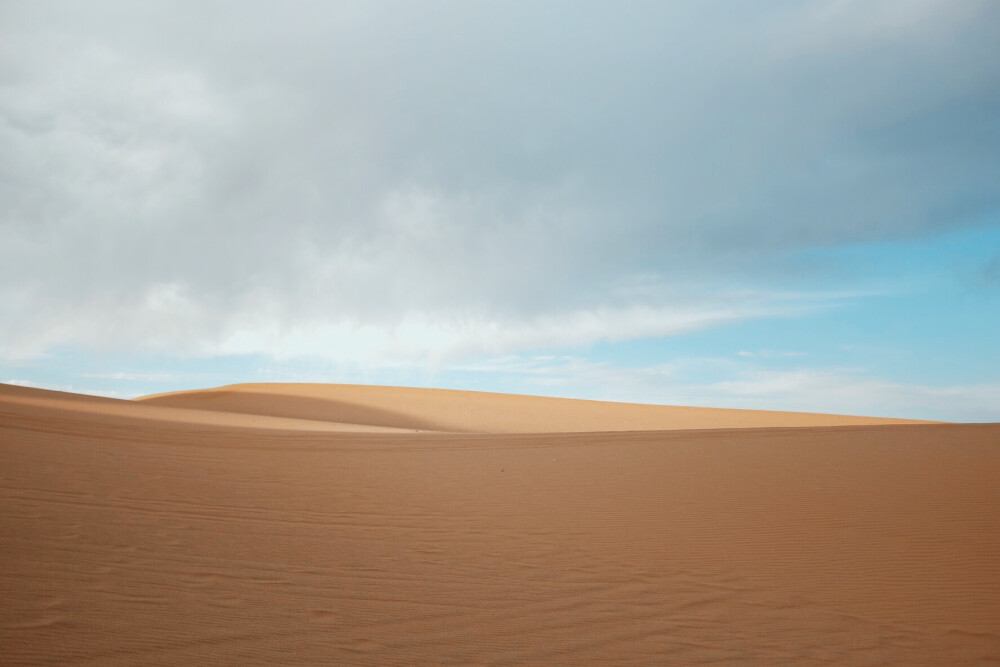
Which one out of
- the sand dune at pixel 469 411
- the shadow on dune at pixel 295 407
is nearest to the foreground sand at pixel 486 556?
the sand dune at pixel 469 411

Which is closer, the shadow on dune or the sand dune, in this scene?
the sand dune

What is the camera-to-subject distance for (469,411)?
3509cm

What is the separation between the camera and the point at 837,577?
6777 millimetres

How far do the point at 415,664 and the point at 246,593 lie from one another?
5.20ft

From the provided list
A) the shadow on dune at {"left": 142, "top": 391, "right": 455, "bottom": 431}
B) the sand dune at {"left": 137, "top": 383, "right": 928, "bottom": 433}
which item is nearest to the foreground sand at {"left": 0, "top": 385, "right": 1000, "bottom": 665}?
the sand dune at {"left": 137, "top": 383, "right": 928, "bottom": 433}

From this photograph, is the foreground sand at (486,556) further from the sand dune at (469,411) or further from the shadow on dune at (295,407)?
the shadow on dune at (295,407)

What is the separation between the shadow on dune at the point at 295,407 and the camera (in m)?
31.4

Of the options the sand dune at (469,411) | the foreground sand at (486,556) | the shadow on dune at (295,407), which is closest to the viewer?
the foreground sand at (486,556)

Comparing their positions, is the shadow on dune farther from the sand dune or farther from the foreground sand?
the foreground sand

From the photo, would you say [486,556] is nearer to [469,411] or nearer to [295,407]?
[469,411]

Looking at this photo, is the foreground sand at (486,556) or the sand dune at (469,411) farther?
the sand dune at (469,411)

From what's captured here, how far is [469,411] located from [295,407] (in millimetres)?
8771

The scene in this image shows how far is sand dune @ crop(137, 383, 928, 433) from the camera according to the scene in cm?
3094

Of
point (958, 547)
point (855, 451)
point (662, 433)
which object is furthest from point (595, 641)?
point (662, 433)
